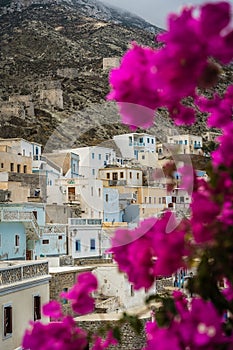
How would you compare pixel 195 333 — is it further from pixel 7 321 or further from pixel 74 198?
pixel 74 198

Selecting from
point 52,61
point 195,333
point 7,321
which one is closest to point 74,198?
point 7,321

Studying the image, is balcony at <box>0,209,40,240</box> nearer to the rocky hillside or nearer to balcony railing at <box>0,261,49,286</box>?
balcony railing at <box>0,261,49,286</box>

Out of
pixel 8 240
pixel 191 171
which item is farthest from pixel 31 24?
pixel 191 171

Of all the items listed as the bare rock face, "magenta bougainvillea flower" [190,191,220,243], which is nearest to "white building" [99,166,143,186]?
the bare rock face

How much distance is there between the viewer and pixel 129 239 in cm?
229

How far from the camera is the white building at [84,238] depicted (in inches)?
1391

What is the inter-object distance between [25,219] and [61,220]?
8.22m

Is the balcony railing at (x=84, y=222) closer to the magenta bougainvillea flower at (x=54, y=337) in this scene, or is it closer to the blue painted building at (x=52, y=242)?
the blue painted building at (x=52, y=242)

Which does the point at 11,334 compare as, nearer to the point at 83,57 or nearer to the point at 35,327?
the point at 35,327

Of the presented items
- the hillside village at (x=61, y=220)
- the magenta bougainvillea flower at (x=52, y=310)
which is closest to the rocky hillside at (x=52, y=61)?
the hillside village at (x=61, y=220)

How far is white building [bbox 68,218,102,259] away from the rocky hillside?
48891 mm

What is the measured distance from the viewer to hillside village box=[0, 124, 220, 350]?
16.0m

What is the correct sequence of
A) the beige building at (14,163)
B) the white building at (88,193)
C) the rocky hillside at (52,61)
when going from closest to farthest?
the white building at (88,193) → the beige building at (14,163) → the rocky hillside at (52,61)

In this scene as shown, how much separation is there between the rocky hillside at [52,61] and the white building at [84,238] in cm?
4889
